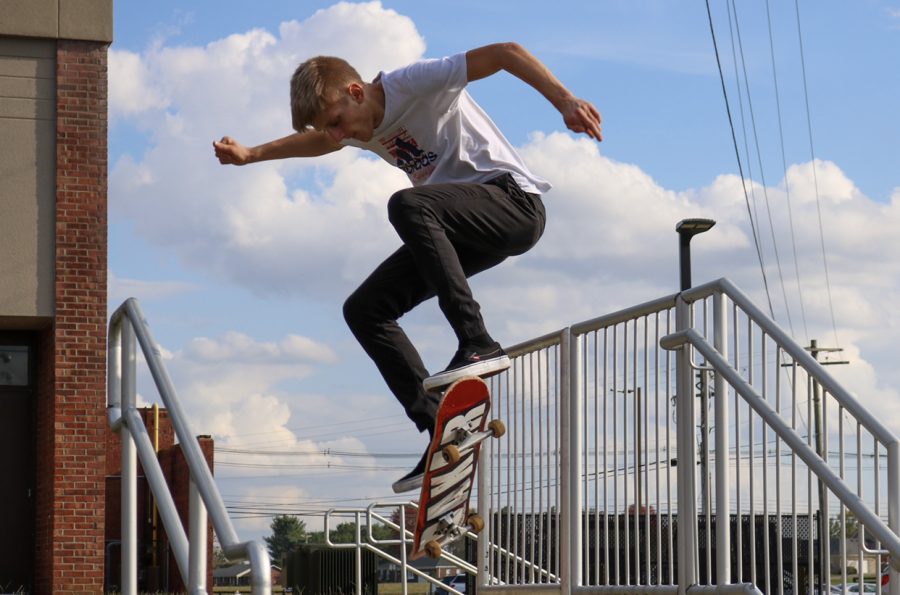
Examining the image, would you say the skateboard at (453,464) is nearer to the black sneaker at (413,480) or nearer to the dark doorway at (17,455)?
the black sneaker at (413,480)

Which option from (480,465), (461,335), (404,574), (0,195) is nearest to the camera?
(461,335)

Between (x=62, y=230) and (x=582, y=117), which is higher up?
(x=62, y=230)

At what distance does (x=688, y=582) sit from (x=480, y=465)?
6.02ft

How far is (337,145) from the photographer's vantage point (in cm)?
516

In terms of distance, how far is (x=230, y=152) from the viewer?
517cm

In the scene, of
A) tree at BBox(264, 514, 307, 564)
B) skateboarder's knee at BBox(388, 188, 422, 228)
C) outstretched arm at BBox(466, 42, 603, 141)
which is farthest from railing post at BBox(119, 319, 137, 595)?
tree at BBox(264, 514, 307, 564)

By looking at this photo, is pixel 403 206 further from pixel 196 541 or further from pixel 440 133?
pixel 196 541

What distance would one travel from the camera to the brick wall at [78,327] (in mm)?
14164

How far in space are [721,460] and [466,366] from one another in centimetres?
109

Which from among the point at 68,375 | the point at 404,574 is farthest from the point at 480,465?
the point at 68,375

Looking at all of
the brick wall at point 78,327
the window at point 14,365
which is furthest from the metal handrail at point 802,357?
the window at point 14,365

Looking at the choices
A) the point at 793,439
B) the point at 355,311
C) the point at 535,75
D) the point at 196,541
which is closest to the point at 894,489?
the point at 793,439

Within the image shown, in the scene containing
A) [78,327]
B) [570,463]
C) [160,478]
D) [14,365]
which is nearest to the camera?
[160,478]

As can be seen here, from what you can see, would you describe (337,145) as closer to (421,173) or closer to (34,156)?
(421,173)
